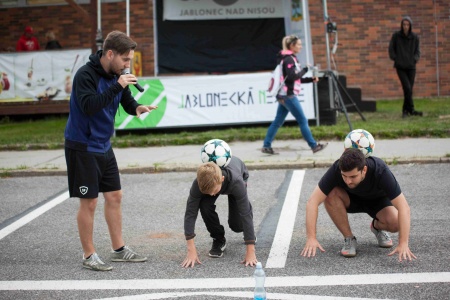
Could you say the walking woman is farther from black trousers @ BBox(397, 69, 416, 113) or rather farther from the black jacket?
the black jacket

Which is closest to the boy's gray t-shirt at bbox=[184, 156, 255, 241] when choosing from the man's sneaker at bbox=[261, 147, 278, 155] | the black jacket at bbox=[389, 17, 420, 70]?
the man's sneaker at bbox=[261, 147, 278, 155]

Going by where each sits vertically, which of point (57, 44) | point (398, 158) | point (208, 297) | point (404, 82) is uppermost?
point (57, 44)

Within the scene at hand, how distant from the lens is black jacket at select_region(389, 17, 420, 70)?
597 inches

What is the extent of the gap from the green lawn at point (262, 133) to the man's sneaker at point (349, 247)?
20.2 ft

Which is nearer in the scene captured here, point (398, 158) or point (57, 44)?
point (398, 158)

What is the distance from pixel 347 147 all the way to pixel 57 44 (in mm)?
13131

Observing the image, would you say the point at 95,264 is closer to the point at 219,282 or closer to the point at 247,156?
the point at 219,282

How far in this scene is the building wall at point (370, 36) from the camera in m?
19.0

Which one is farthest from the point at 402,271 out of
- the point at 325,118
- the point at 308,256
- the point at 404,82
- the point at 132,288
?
the point at 404,82

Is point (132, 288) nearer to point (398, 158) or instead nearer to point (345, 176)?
point (345, 176)

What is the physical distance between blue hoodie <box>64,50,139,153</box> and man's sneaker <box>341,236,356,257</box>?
214 cm

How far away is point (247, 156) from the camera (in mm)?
11844

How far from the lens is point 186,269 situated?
6527mm

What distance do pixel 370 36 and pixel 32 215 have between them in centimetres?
1202
